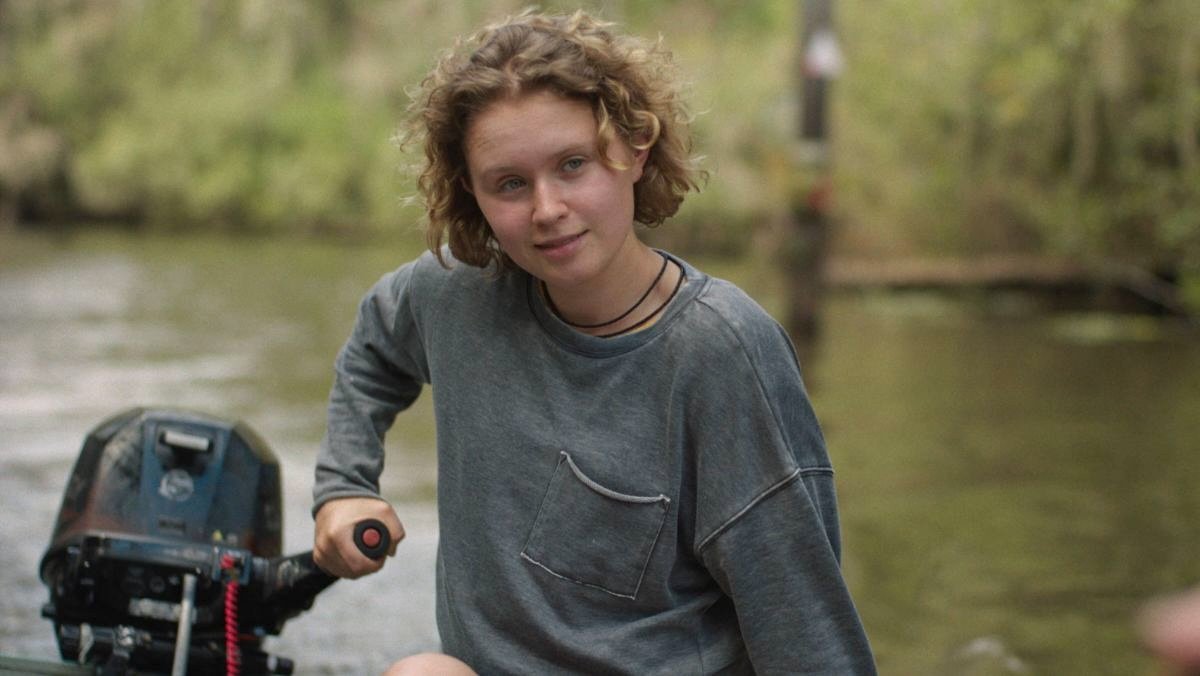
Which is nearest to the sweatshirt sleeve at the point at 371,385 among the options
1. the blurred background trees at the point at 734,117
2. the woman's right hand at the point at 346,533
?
the woman's right hand at the point at 346,533

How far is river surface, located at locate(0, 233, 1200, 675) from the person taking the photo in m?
4.58

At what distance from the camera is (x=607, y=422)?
82.4 inches

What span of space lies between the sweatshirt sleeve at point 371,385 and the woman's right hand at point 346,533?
28 mm

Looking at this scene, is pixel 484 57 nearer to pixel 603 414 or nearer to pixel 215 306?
pixel 603 414

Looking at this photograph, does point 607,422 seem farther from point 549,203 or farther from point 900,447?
point 900,447

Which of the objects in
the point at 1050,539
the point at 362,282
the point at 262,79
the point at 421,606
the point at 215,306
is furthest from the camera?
the point at 262,79

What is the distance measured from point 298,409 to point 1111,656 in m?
5.02

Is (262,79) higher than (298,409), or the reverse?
(262,79)

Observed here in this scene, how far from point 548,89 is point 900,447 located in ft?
21.2

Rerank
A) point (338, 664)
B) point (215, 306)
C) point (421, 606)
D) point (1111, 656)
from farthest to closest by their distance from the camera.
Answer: point (215, 306), point (1111, 656), point (421, 606), point (338, 664)

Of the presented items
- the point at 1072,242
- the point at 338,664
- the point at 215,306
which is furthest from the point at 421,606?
the point at 1072,242

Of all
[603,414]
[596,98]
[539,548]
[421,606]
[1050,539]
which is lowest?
[1050,539]

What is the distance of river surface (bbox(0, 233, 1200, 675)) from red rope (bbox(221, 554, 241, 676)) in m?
1.21

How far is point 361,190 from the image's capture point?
28016mm
